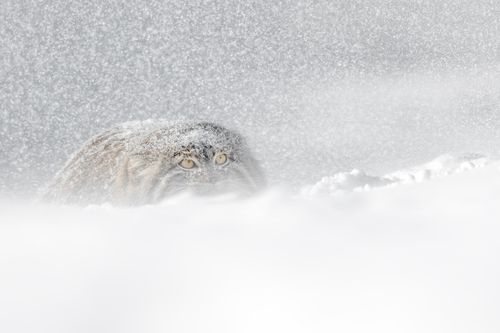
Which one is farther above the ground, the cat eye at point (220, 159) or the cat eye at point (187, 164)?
the cat eye at point (220, 159)

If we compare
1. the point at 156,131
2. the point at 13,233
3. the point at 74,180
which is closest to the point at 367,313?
the point at 13,233

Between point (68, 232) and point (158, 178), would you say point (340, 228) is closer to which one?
point (68, 232)

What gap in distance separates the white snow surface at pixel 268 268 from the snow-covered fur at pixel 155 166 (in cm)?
178

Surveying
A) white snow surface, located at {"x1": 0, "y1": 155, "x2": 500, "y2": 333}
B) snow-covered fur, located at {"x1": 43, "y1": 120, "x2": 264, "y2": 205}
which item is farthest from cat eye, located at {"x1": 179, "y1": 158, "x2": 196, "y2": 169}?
white snow surface, located at {"x1": 0, "y1": 155, "x2": 500, "y2": 333}

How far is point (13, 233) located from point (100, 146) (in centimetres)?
262

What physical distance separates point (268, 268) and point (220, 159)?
2.24 metres

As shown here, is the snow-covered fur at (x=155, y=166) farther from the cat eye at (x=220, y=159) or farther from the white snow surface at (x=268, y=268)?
the white snow surface at (x=268, y=268)

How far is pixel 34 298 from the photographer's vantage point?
2.14 feet

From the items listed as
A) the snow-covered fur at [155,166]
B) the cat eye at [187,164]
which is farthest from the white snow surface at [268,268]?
the cat eye at [187,164]

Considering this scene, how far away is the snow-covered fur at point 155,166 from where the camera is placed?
111 inches

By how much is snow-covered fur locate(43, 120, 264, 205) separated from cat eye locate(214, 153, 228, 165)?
1 centimetres

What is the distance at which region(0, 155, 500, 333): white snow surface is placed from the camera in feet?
2.00

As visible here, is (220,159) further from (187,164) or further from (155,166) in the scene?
(155,166)

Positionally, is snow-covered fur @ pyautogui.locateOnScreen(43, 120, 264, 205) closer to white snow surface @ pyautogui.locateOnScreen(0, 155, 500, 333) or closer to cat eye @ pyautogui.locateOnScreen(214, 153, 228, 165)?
cat eye @ pyautogui.locateOnScreen(214, 153, 228, 165)
